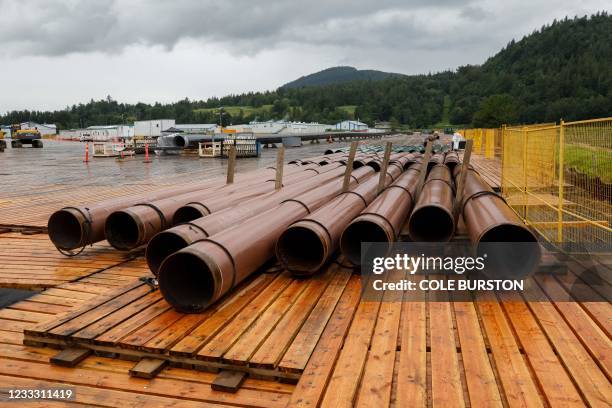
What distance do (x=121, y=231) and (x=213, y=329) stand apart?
3.81 metres

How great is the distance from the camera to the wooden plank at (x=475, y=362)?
3.30m

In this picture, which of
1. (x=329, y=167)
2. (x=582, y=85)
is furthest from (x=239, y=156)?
(x=582, y=85)

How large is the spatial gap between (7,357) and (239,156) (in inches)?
1105

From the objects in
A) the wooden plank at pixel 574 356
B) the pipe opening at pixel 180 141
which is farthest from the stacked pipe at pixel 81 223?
the pipe opening at pixel 180 141

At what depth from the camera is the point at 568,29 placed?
15438cm

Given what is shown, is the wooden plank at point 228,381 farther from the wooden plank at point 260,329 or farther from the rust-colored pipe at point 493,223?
the rust-colored pipe at point 493,223

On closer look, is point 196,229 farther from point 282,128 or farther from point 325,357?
point 282,128

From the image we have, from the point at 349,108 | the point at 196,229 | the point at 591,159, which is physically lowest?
the point at 196,229

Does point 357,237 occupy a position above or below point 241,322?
above

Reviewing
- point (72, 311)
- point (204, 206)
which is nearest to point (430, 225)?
point (204, 206)

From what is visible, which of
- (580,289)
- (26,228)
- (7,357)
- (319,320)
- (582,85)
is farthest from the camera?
(582,85)

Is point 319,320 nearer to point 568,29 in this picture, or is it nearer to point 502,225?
point 502,225

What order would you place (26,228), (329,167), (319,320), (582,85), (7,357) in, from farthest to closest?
(582,85) < (329,167) < (26,228) < (319,320) < (7,357)

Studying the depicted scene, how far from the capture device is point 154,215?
7.16 metres
